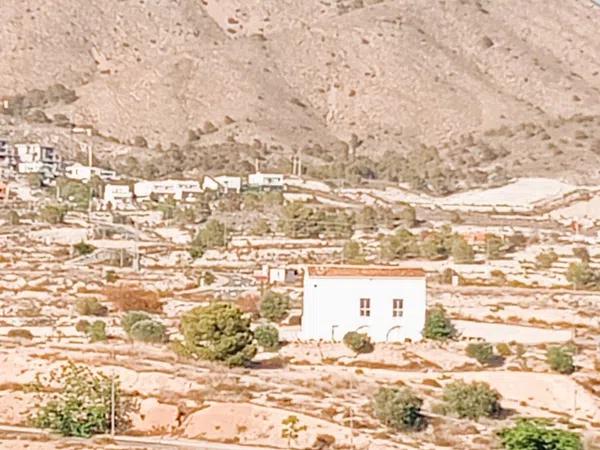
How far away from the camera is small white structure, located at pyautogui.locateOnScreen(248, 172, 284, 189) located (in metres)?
62.6

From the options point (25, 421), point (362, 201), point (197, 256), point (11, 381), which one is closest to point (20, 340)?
point (11, 381)

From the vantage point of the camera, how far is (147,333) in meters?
26.8

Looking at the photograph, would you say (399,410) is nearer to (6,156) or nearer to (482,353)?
(482,353)

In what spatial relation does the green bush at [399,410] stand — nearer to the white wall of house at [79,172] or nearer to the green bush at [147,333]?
the green bush at [147,333]

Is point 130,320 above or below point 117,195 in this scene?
below

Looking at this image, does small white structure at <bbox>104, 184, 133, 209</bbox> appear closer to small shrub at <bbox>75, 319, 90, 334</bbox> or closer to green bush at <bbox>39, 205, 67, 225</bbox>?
green bush at <bbox>39, 205, 67, 225</bbox>

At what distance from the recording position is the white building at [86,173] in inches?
2544

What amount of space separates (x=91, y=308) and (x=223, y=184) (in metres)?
30.8

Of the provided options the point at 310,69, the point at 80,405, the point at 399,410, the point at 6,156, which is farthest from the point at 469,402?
the point at 310,69

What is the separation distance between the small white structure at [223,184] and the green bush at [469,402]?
39947mm

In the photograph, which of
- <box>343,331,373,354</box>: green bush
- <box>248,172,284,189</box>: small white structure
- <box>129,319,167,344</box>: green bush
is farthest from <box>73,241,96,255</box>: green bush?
<box>248,172,284,189</box>: small white structure

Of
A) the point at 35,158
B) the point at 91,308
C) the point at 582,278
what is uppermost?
the point at 35,158

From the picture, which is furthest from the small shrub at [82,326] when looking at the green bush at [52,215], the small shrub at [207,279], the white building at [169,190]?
the white building at [169,190]

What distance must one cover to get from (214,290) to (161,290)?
5.02 feet
